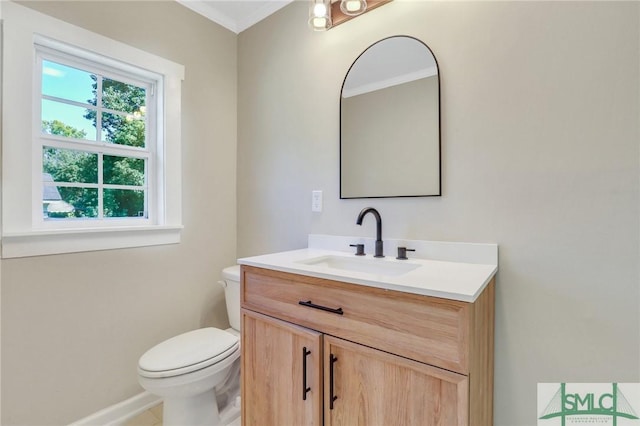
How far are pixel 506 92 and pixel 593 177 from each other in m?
0.43

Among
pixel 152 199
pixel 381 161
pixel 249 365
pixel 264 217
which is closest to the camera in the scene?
pixel 249 365

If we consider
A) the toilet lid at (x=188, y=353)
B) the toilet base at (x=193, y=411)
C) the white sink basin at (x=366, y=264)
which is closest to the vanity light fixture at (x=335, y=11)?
the white sink basin at (x=366, y=264)

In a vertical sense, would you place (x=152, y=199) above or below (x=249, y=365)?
above

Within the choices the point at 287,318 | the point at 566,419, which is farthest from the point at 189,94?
the point at 566,419

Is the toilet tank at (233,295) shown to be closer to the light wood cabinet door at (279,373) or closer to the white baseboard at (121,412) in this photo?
the light wood cabinet door at (279,373)

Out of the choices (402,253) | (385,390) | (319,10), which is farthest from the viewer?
(319,10)

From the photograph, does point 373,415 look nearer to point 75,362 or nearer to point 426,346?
point 426,346

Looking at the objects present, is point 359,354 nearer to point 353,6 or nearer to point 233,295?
point 233,295

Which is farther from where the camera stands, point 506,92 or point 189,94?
point 189,94

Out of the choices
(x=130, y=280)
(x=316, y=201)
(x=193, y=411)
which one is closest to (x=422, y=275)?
(x=316, y=201)

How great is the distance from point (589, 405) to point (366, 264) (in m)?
0.90

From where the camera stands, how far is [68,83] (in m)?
1.52

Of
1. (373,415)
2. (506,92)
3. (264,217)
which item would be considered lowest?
(373,415)

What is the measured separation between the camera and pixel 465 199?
4.09 feet
